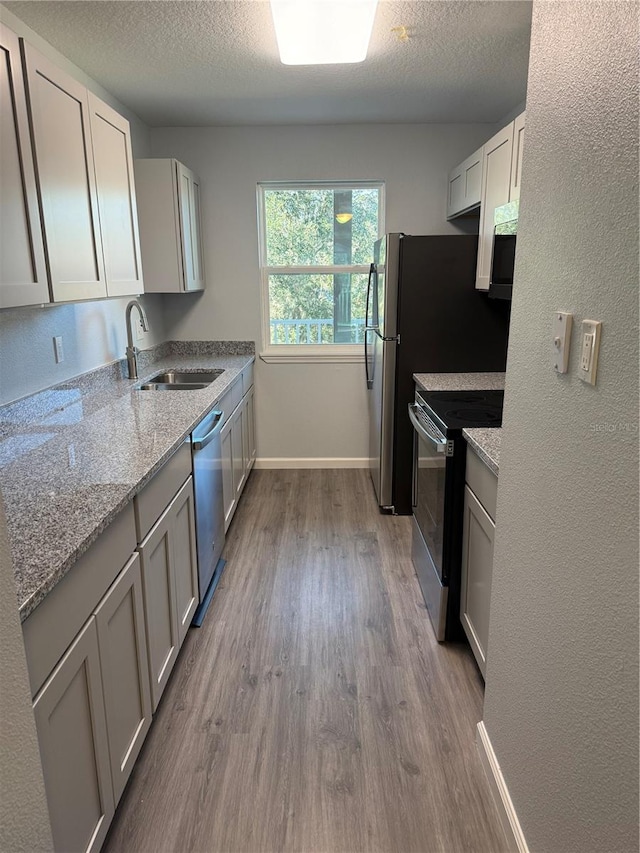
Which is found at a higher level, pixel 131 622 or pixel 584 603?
pixel 584 603

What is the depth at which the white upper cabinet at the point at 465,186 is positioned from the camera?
325 centimetres

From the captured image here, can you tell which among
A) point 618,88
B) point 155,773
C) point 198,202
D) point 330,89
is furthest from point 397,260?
point 155,773

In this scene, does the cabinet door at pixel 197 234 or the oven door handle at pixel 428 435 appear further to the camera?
the cabinet door at pixel 197 234

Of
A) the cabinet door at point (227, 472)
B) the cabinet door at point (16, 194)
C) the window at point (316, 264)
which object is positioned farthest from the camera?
the window at point (316, 264)

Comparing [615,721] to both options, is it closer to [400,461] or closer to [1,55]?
[1,55]

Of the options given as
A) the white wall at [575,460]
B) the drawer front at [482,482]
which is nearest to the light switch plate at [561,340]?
the white wall at [575,460]

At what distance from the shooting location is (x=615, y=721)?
0.92 m

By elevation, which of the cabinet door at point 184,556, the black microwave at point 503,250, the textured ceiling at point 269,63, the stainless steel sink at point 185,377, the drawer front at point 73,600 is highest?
the textured ceiling at point 269,63

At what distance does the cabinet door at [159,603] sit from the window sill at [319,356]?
99.1 inches

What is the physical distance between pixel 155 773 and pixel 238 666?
0.54 meters

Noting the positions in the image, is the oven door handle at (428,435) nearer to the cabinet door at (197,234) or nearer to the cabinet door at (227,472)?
the cabinet door at (227,472)

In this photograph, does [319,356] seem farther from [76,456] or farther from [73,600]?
[73,600]

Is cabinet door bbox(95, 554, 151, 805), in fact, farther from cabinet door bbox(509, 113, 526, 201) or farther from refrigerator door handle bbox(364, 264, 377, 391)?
refrigerator door handle bbox(364, 264, 377, 391)

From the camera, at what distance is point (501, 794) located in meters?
1.53
